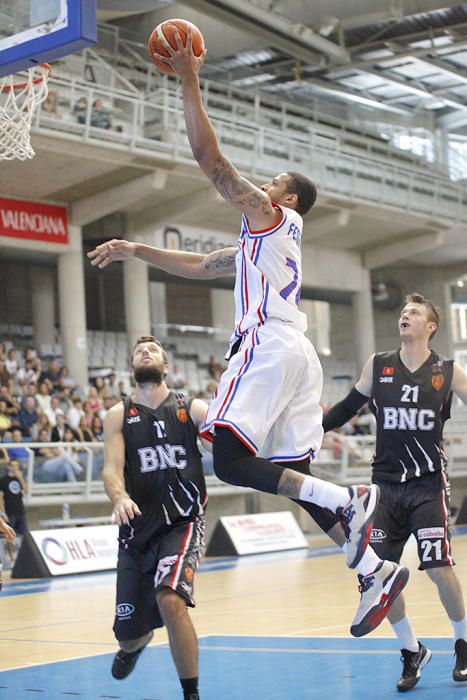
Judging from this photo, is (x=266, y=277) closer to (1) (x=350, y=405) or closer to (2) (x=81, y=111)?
(1) (x=350, y=405)

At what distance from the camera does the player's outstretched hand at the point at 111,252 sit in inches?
214

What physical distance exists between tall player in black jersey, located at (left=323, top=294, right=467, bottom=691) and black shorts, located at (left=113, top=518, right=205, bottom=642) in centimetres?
103

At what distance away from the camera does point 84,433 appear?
18.1 metres

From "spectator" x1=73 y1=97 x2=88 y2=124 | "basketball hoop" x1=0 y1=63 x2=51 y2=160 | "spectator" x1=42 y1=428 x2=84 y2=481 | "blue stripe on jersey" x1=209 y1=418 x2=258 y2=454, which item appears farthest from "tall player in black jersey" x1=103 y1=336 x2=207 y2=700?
"spectator" x1=73 y1=97 x2=88 y2=124

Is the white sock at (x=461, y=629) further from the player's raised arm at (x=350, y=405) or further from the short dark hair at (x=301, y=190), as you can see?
the short dark hair at (x=301, y=190)

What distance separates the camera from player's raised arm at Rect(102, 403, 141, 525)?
4.98 metres

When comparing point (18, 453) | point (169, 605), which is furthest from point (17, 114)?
point (169, 605)

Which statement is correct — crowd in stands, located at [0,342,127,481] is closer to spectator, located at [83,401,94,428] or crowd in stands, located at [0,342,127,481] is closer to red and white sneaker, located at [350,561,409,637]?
spectator, located at [83,401,94,428]

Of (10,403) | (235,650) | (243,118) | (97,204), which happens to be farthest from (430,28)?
(235,650)

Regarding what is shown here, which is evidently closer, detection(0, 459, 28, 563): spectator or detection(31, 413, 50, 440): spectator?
detection(0, 459, 28, 563): spectator

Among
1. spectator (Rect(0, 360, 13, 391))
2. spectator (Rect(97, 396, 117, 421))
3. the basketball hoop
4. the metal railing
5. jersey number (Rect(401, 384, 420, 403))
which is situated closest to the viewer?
jersey number (Rect(401, 384, 420, 403))

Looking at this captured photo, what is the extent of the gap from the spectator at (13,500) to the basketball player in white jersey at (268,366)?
10634mm

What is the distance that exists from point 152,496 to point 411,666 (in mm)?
1658

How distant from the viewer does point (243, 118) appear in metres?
26.0
